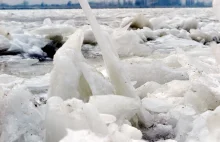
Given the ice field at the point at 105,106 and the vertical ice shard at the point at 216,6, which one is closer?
the ice field at the point at 105,106

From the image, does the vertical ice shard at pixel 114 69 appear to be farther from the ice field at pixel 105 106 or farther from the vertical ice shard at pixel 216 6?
the vertical ice shard at pixel 216 6

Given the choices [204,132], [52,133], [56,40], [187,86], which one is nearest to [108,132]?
[52,133]

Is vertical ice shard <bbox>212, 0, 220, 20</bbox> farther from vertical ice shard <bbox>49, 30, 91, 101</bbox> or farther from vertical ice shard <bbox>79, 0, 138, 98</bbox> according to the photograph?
vertical ice shard <bbox>49, 30, 91, 101</bbox>

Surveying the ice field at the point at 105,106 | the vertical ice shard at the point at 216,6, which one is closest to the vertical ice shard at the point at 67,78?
the ice field at the point at 105,106

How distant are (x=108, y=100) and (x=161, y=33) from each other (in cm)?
553

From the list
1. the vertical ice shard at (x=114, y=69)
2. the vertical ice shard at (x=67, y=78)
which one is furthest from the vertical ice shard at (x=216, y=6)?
the vertical ice shard at (x=67, y=78)

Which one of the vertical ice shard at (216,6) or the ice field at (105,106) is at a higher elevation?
the vertical ice shard at (216,6)

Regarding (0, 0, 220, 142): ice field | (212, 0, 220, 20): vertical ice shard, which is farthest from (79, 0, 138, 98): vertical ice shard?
(212, 0, 220, 20): vertical ice shard

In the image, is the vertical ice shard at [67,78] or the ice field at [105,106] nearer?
the ice field at [105,106]

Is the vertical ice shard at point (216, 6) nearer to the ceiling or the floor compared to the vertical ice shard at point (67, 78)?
nearer to the ceiling

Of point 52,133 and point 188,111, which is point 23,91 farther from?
point 188,111

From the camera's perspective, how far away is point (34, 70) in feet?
9.00

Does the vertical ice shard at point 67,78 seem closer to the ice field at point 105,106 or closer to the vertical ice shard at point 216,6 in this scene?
the ice field at point 105,106

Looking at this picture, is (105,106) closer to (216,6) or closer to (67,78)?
(67,78)
